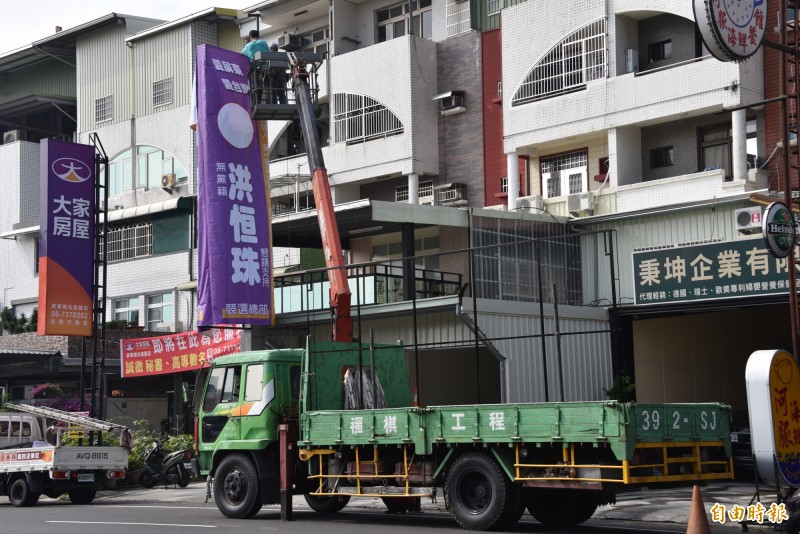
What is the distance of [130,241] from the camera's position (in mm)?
44500

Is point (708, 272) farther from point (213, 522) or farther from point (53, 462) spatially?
point (53, 462)

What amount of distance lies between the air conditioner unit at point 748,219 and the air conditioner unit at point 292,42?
18.8 metres

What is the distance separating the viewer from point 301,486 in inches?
729

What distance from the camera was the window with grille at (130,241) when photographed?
1724 inches

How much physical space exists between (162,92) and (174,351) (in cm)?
1300

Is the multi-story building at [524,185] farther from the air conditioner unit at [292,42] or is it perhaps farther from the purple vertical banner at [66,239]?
the purple vertical banner at [66,239]

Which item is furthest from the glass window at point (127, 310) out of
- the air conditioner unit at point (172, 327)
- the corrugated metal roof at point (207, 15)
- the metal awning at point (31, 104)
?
the corrugated metal roof at point (207, 15)

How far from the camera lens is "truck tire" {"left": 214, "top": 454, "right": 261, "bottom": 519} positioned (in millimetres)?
18484

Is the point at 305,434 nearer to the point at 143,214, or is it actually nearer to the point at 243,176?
the point at 243,176

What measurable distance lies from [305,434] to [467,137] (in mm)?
18480

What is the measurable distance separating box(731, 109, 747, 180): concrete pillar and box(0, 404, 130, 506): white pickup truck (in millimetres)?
15386

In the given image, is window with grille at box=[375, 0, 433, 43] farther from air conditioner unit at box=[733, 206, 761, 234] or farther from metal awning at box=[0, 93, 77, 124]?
metal awning at box=[0, 93, 77, 124]

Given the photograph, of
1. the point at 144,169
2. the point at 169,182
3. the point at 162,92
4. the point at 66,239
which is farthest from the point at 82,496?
the point at 162,92

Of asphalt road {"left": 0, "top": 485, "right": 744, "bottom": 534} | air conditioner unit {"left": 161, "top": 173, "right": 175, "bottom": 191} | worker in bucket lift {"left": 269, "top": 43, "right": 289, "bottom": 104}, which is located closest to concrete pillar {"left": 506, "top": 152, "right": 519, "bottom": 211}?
worker in bucket lift {"left": 269, "top": 43, "right": 289, "bottom": 104}
